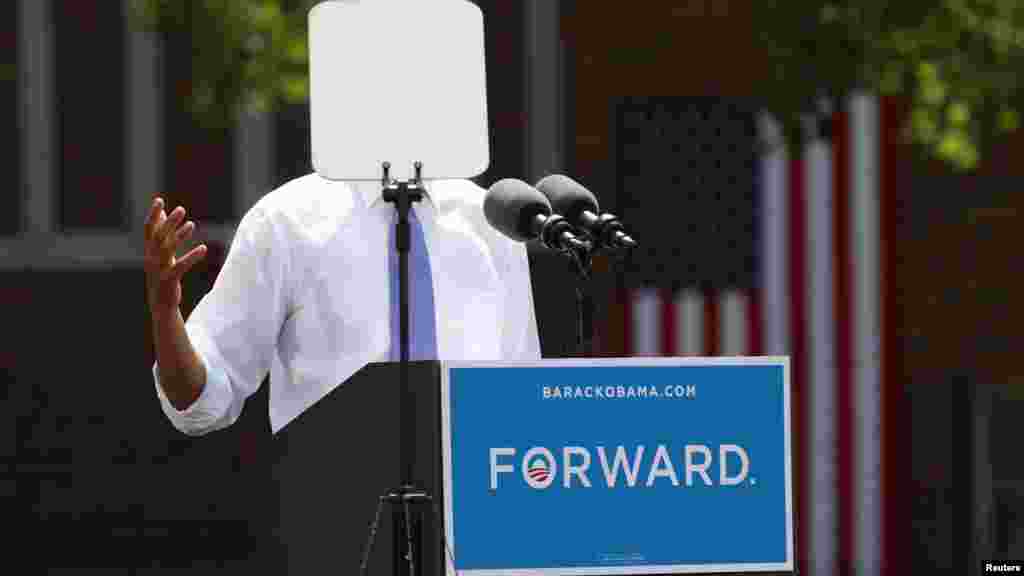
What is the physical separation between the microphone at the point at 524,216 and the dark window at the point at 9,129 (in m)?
11.8

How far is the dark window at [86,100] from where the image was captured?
16047 mm

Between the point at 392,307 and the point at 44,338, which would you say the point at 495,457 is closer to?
the point at 392,307

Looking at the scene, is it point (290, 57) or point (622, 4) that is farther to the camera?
point (622, 4)

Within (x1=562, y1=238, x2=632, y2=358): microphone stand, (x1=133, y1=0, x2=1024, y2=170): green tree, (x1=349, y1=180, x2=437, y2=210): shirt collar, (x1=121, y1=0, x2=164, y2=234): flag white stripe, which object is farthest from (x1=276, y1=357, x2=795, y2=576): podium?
(x1=121, y1=0, x2=164, y2=234): flag white stripe

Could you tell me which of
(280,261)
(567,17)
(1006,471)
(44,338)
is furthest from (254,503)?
(280,261)

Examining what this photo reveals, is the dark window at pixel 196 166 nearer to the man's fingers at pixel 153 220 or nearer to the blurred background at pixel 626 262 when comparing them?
the blurred background at pixel 626 262

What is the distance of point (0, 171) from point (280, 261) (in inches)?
448

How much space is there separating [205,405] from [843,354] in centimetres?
1072

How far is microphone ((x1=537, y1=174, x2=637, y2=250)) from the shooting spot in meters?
4.44

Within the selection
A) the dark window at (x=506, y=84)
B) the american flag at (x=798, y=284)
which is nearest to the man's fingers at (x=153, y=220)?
the american flag at (x=798, y=284)

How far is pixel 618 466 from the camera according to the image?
4.27m

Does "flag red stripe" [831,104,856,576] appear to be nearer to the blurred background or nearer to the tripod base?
the blurred background

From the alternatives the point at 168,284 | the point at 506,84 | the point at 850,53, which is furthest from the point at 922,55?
the point at 168,284

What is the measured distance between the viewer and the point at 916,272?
16.4 metres
